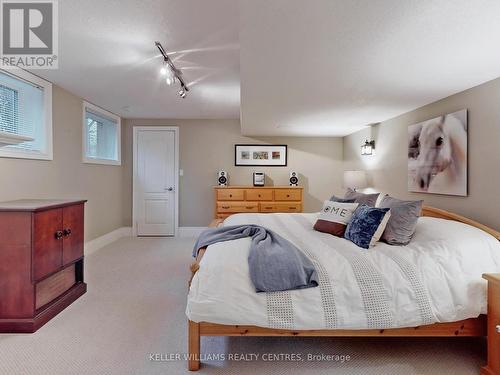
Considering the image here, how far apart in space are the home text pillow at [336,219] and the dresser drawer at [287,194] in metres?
2.23

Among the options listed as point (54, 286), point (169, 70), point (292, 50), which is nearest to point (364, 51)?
point (292, 50)

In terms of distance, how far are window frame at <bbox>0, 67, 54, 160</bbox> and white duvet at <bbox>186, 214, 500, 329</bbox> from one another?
2413mm

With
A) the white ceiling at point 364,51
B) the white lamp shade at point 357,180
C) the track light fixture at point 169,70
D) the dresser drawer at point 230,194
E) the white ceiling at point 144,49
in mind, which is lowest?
the dresser drawer at point 230,194

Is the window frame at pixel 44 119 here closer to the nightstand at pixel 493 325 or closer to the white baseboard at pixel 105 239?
the white baseboard at pixel 105 239

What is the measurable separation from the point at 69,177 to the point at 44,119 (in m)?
0.83

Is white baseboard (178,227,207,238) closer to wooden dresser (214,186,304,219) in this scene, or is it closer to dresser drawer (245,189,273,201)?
wooden dresser (214,186,304,219)

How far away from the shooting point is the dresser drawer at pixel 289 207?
16.9 ft

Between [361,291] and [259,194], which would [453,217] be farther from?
[259,194]

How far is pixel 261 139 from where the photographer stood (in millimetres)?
5668

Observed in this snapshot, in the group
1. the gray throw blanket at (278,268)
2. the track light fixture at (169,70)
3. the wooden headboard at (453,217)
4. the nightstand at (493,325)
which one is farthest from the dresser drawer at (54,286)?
the wooden headboard at (453,217)

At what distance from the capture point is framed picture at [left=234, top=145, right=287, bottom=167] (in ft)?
18.4

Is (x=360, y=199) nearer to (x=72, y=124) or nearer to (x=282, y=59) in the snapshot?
(x=282, y=59)

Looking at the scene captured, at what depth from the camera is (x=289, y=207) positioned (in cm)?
514

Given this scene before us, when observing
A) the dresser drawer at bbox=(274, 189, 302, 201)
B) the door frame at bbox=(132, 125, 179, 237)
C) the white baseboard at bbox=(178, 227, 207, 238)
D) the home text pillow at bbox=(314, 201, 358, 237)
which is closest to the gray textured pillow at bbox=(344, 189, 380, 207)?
the home text pillow at bbox=(314, 201, 358, 237)
